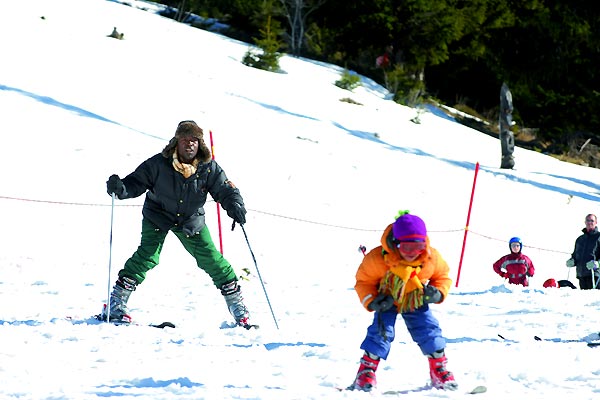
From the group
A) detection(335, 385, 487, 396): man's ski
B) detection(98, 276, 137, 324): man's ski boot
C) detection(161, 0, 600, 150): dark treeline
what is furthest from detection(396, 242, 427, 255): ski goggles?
detection(161, 0, 600, 150): dark treeline

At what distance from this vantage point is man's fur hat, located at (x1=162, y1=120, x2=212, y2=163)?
7191mm

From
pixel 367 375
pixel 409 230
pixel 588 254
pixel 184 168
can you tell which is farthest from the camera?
pixel 588 254

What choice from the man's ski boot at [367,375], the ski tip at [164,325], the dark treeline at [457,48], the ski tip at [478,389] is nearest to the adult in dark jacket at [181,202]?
the ski tip at [164,325]

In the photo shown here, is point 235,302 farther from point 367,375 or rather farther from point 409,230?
point 409,230

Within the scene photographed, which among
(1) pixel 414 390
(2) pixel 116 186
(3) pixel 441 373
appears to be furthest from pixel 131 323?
(3) pixel 441 373

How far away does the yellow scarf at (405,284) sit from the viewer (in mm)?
5160

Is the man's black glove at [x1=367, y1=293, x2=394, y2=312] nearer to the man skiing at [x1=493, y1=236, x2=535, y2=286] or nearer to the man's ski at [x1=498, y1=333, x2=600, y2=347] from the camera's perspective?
the man's ski at [x1=498, y1=333, x2=600, y2=347]

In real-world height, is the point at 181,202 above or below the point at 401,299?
above

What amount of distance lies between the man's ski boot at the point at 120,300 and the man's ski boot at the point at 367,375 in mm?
2960

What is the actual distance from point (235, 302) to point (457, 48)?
29.9m

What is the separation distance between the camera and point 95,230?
12641mm

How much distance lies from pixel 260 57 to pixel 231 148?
8.65m

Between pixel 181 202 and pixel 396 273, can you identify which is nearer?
pixel 396 273

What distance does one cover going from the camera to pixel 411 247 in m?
4.97
